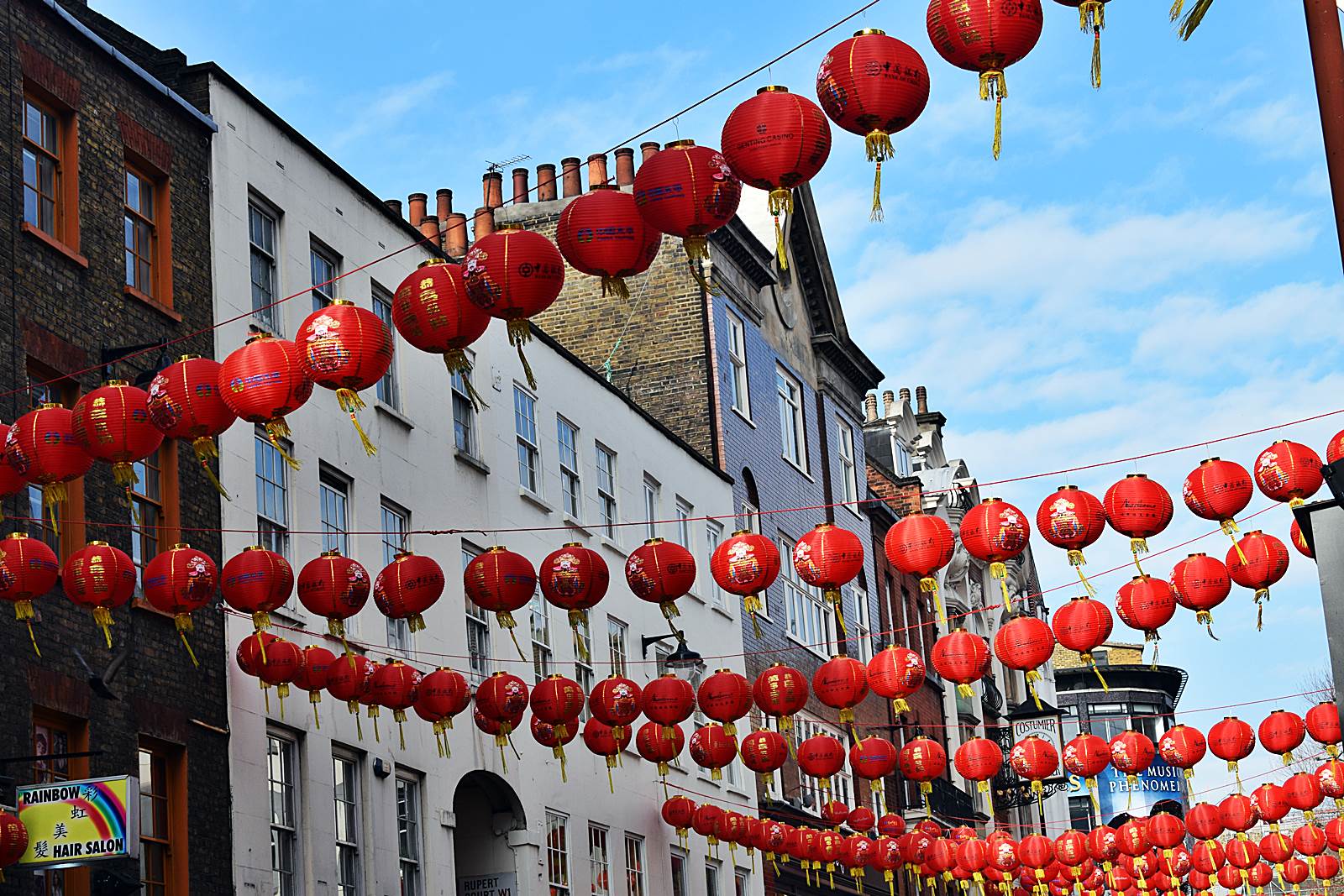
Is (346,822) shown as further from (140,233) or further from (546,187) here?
(546,187)

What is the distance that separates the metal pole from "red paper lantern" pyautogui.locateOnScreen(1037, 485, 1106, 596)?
33.5ft

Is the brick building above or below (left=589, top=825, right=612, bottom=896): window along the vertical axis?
above

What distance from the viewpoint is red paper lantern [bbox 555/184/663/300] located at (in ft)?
50.3

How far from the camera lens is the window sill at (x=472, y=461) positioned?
29.7 metres

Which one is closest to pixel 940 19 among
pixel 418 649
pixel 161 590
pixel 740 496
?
pixel 161 590

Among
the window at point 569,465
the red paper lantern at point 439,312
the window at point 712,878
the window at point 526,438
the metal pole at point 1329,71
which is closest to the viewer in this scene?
the metal pole at point 1329,71

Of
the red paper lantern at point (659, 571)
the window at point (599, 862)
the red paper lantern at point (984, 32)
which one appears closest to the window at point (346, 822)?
the red paper lantern at point (659, 571)

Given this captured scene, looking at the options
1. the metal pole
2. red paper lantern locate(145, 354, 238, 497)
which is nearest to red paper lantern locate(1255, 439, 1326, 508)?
the metal pole

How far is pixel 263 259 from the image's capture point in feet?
85.8

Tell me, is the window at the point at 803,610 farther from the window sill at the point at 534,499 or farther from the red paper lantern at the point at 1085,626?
the red paper lantern at the point at 1085,626

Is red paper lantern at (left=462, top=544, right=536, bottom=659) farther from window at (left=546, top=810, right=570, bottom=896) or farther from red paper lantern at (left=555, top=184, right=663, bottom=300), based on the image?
window at (left=546, top=810, right=570, bottom=896)

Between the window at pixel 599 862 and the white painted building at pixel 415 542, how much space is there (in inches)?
1.6

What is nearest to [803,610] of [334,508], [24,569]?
[334,508]

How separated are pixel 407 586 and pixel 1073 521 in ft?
23.7
